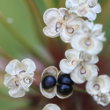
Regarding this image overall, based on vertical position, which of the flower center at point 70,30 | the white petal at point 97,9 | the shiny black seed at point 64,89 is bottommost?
the shiny black seed at point 64,89

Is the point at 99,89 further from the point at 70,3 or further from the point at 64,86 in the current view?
the point at 70,3

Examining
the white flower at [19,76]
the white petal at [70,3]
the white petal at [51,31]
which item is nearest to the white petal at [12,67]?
the white flower at [19,76]

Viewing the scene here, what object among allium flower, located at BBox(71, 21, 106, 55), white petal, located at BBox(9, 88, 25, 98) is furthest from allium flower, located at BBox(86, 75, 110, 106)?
white petal, located at BBox(9, 88, 25, 98)

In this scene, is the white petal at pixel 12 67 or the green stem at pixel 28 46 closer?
the white petal at pixel 12 67

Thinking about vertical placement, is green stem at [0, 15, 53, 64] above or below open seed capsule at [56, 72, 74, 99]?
above

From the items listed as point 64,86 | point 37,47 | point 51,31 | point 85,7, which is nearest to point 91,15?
point 85,7

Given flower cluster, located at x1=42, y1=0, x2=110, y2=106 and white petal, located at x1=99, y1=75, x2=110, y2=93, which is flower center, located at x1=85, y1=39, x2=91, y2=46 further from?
white petal, located at x1=99, y1=75, x2=110, y2=93

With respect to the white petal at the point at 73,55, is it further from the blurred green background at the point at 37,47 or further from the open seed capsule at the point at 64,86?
the blurred green background at the point at 37,47

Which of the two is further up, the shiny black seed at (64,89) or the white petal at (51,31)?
the white petal at (51,31)
